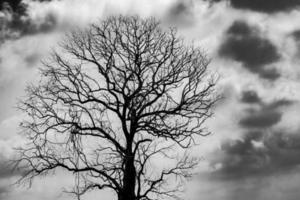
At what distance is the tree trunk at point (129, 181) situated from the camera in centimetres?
1691

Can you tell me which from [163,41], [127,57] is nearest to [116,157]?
[127,57]

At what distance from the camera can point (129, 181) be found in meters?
17.0

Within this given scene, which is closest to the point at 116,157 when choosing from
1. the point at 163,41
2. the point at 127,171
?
the point at 127,171

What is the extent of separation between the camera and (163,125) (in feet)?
57.0

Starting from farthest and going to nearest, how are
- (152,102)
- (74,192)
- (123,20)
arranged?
1. (123,20)
2. (152,102)
3. (74,192)

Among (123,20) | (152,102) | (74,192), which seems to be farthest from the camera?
(123,20)

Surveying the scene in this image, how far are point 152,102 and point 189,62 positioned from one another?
2.33 meters

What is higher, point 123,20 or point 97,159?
point 123,20

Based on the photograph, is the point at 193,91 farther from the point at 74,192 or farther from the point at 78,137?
the point at 74,192

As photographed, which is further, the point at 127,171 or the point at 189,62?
the point at 189,62

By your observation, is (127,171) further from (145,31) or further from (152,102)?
(145,31)

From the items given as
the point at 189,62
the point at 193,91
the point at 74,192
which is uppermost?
the point at 189,62

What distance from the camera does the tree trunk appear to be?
55.5 ft

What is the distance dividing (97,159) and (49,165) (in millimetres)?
1884
